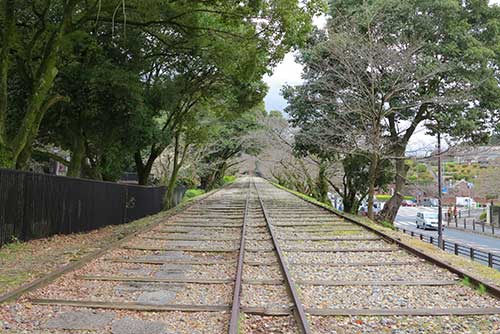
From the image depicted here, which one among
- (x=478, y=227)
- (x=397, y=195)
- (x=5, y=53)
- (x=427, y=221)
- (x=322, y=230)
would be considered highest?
(x=5, y=53)

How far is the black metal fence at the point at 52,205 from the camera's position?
29.1 ft

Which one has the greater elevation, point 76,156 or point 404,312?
point 76,156

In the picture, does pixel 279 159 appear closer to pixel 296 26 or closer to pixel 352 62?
pixel 352 62

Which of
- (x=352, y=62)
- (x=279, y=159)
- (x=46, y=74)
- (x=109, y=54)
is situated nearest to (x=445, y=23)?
(x=352, y=62)

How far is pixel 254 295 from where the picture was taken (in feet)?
17.9

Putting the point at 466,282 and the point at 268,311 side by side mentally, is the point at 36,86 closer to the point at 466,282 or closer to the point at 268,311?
the point at 268,311

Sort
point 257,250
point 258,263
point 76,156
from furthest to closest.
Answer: point 76,156
point 257,250
point 258,263

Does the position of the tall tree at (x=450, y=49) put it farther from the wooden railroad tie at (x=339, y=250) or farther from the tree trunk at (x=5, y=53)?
the tree trunk at (x=5, y=53)

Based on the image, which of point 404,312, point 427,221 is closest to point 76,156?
point 404,312

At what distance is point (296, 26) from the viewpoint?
12.0 meters

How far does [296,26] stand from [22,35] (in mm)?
8040

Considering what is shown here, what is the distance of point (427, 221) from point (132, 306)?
1696 inches

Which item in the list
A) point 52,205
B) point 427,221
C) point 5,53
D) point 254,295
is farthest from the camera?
point 427,221

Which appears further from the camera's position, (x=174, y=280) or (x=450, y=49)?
(x=450, y=49)
